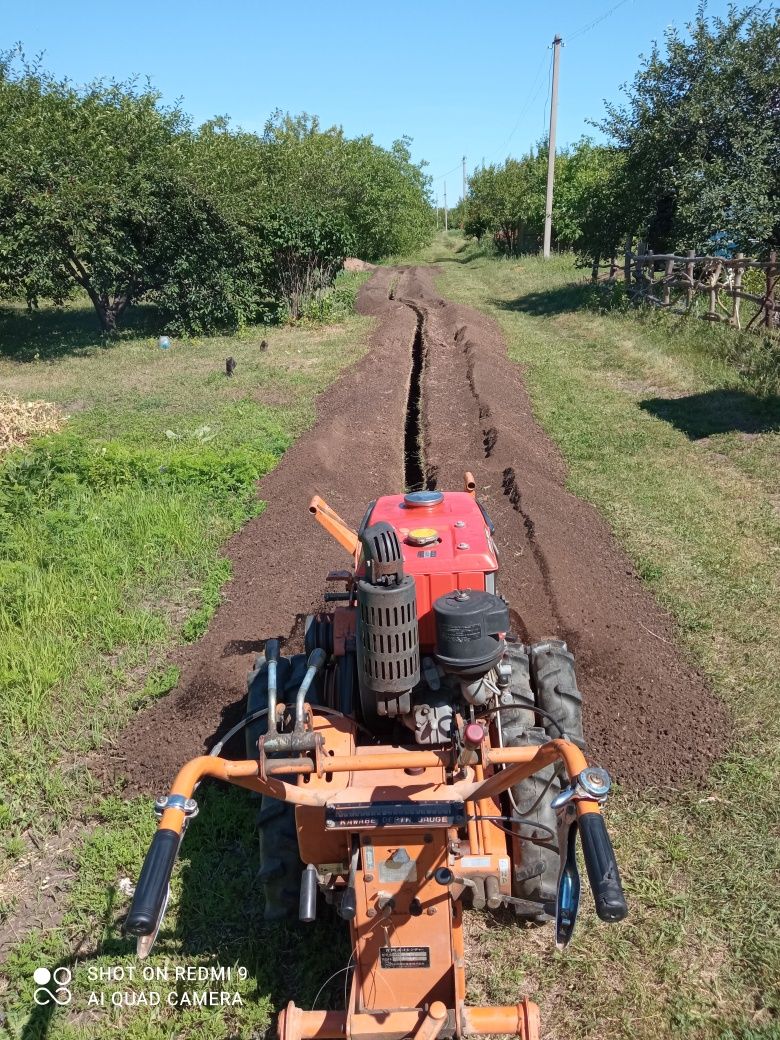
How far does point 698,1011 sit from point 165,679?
3.91 m

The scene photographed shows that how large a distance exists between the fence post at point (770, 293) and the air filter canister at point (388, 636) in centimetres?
1295

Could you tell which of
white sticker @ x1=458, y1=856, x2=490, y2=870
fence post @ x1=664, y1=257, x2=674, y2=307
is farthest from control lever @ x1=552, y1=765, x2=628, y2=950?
fence post @ x1=664, y1=257, x2=674, y2=307

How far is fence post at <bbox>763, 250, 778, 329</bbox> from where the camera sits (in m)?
13.6

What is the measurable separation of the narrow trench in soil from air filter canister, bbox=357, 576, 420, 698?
263 inches

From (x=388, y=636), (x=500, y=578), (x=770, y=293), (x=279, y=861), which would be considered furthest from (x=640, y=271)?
(x=279, y=861)

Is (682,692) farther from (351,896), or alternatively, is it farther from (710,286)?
(710,286)

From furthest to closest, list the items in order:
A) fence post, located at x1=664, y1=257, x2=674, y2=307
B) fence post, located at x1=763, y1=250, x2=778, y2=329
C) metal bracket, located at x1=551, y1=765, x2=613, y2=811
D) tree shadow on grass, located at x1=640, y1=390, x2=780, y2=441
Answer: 1. fence post, located at x1=664, y1=257, x2=674, y2=307
2. fence post, located at x1=763, y1=250, x2=778, y2=329
3. tree shadow on grass, located at x1=640, y1=390, x2=780, y2=441
4. metal bracket, located at x1=551, y1=765, x2=613, y2=811

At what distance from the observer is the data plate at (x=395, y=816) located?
2.92 m

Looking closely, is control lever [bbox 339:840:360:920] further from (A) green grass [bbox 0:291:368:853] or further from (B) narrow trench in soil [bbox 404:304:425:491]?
(B) narrow trench in soil [bbox 404:304:425:491]

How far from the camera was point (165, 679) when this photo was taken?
227 inches

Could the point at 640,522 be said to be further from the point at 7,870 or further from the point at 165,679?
the point at 7,870

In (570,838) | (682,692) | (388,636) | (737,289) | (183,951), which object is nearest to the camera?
(570,838)

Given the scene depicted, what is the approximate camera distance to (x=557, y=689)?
4469mm

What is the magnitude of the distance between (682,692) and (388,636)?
3.07 metres
